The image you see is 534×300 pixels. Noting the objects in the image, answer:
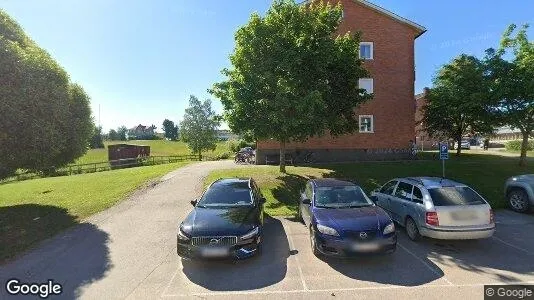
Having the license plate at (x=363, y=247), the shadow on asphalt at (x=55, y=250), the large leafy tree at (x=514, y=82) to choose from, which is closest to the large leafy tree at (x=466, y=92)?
the large leafy tree at (x=514, y=82)

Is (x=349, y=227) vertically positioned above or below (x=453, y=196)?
below

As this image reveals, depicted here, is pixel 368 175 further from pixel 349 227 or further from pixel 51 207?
pixel 51 207

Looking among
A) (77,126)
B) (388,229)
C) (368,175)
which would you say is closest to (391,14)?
(368,175)

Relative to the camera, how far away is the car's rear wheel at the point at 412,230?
28.9ft

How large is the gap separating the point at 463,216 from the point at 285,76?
31.3 feet

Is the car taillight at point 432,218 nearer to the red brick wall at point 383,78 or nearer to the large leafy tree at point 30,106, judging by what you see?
the large leafy tree at point 30,106

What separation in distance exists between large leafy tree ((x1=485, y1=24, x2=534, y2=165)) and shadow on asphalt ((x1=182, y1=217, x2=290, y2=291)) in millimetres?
16802

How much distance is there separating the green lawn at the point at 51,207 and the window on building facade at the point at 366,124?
14.3 metres

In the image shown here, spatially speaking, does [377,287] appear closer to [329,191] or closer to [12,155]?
[329,191]

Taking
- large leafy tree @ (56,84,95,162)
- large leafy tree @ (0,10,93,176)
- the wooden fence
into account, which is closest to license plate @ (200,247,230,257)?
large leafy tree @ (0,10,93,176)

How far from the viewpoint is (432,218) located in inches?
318

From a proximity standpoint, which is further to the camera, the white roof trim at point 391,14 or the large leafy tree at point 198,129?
the large leafy tree at point 198,129

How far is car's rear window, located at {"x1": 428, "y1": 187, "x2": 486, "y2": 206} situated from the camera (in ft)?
27.0

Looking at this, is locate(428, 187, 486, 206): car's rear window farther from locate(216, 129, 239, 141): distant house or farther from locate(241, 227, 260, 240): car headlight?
locate(216, 129, 239, 141): distant house
